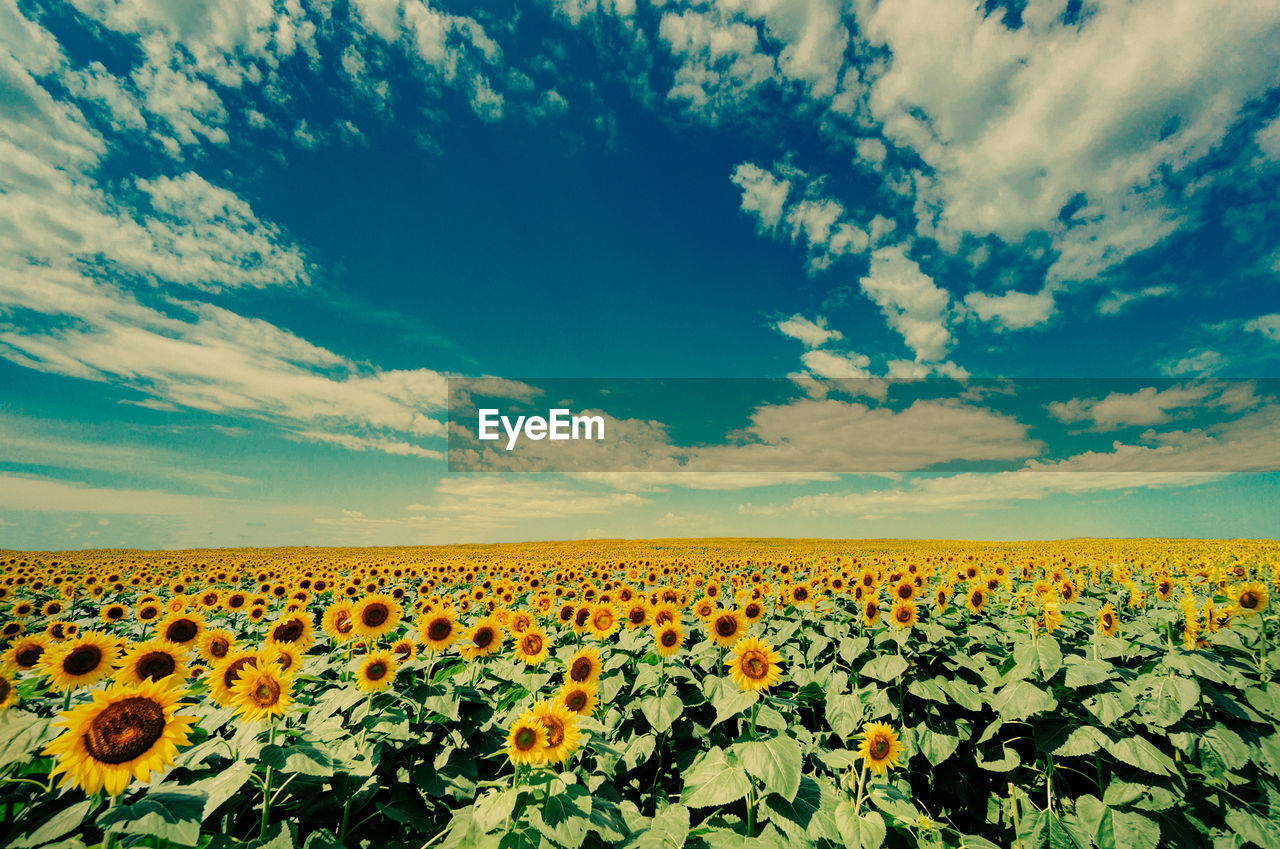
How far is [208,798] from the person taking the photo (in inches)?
111

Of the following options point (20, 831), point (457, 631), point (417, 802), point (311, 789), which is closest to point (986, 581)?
point (457, 631)

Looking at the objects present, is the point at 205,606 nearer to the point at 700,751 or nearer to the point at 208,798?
the point at 208,798

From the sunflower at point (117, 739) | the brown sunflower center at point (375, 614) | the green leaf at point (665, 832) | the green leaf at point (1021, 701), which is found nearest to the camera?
the sunflower at point (117, 739)

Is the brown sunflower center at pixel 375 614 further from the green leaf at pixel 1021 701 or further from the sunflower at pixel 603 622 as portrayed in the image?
the green leaf at pixel 1021 701

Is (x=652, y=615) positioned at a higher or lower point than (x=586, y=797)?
higher

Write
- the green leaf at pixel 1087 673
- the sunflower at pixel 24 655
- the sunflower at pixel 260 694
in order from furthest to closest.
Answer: the sunflower at pixel 24 655 → the green leaf at pixel 1087 673 → the sunflower at pixel 260 694

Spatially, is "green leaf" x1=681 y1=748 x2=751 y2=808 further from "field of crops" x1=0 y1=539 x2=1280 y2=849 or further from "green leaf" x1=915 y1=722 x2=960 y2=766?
"green leaf" x1=915 y1=722 x2=960 y2=766

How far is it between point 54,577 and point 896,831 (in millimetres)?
25060

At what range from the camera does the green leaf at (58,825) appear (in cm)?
249

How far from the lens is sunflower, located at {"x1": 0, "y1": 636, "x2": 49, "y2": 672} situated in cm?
491

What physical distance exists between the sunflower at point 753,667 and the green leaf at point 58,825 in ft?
13.6

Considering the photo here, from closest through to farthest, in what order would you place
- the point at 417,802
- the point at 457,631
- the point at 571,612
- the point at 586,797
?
1. the point at 586,797
2. the point at 417,802
3. the point at 457,631
4. the point at 571,612

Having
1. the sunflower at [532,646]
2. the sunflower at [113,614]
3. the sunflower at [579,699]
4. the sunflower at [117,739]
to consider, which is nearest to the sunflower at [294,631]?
the sunflower at [532,646]

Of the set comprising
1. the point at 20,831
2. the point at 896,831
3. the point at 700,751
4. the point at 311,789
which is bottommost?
the point at 896,831
